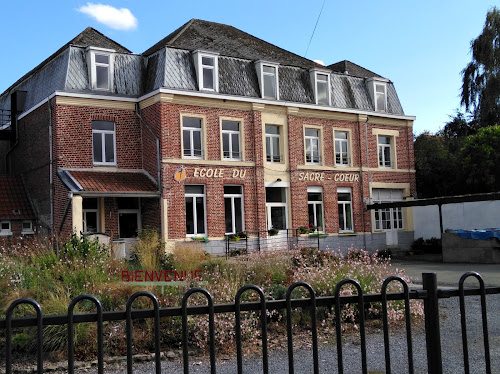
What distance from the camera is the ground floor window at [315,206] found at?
26.0 meters

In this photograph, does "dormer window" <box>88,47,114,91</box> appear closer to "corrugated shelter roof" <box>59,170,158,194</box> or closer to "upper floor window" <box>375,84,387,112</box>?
"corrugated shelter roof" <box>59,170,158,194</box>

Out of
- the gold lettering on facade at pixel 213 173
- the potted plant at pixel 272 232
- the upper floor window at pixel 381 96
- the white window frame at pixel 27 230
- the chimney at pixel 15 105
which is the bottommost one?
the potted plant at pixel 272 232

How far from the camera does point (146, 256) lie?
43.4 feet

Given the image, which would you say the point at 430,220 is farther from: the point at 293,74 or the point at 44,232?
the point at 44,232

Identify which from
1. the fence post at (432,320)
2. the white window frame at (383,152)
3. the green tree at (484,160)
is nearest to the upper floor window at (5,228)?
the white window frame at (383,152)

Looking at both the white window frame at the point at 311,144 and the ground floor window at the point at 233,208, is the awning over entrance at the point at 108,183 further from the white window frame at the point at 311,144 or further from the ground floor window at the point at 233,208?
the white window frame at the point at 311,144

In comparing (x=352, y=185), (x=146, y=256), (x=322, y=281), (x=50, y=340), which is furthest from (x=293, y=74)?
(x=50, y=340)

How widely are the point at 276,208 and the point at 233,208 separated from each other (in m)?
2.45

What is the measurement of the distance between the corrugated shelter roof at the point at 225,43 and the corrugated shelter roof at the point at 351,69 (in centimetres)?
230

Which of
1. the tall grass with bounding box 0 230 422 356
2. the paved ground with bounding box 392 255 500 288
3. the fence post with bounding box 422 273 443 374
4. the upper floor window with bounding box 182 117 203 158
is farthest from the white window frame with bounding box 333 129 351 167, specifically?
the fence post with bounding box 422 273 443 374

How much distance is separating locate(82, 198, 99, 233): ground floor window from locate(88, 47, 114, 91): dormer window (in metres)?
4.39

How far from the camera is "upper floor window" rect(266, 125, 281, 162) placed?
24984 mm

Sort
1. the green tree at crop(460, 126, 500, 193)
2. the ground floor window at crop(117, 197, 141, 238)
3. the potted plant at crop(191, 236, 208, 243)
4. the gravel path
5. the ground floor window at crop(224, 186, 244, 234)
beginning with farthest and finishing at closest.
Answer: the green tree at crop(460, 126, 500, 193), the ground floor window at crop(224, 186, 244, 234), the ground floor window at crop(117, 197, 141, 238), the potted plant at crop(191, 236, 208, 243), the gravel path

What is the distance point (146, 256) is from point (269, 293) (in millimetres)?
4529
